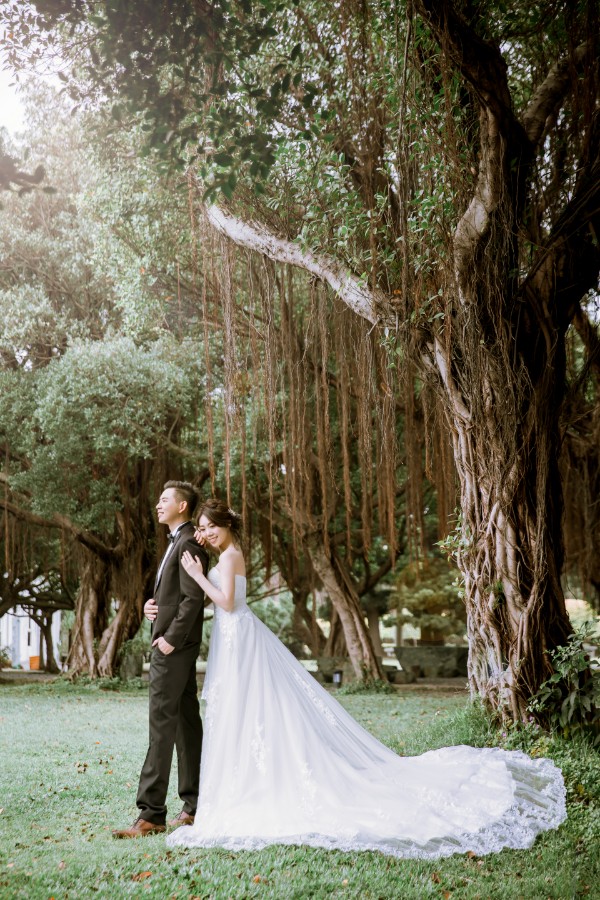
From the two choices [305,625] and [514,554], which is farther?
[305,625]

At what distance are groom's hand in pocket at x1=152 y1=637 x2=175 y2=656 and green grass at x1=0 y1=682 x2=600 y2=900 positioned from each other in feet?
2.40

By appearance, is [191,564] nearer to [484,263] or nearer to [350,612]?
[484,263]

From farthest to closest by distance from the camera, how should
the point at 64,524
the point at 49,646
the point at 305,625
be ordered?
the point at 49,646, the point at 305,625, the point at 64,524

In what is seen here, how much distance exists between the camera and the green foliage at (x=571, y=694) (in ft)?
14.3

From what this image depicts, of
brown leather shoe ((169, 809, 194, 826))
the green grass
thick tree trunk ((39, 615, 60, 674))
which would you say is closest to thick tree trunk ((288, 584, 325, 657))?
thick tree trunk ((39, 615, 60, 674))

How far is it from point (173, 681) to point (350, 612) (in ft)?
29.8

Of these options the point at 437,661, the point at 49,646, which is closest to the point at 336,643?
the point at 437,661

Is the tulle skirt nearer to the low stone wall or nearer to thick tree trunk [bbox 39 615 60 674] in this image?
the low stone wall

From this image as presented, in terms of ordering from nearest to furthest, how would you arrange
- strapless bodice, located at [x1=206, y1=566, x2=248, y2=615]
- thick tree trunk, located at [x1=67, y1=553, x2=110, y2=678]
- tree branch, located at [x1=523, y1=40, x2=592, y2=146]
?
strapless bodice, located at [x1=206, y1=566, x2=248, y2=615] → tree branch, located at [x1=523, y1=40, x2=592, y2=146] → thick tree trunk, located at [x1=67, y1=553, x2=110, y2=678]

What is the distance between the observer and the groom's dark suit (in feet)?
11.3

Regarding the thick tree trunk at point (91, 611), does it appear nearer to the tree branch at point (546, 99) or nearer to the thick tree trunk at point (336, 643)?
the thick tree trunk at point (336, 643)

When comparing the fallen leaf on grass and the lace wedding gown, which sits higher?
the lace wedding gown

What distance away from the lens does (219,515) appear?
148 inches

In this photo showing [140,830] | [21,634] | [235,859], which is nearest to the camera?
[235,859]
